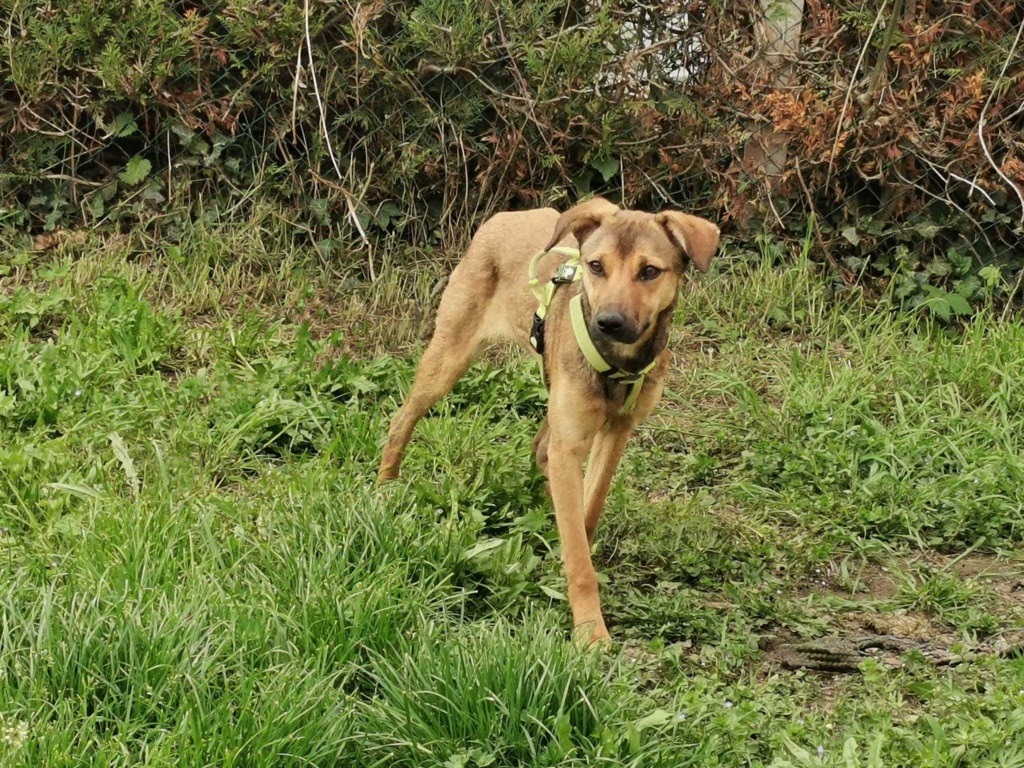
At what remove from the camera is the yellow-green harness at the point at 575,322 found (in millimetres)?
4094

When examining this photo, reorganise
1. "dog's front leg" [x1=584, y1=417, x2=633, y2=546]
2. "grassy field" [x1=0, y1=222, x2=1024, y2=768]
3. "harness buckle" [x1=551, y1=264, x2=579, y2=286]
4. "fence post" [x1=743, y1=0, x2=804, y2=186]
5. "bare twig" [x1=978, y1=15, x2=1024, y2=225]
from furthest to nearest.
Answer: "fence post" [x1=743, y1=0, x2=804, y2=186] < "bare twig" [x1=978, y1=15, x2=1024, y2=225] < "dog's front leg" [x1=584, y1=417, x2=633, y2=546] < "harness buckle" [x1=551, y1=264, x2=579, y2=286] < "grassy field" [x1=0, y1=222, x2=1024, y2=768]

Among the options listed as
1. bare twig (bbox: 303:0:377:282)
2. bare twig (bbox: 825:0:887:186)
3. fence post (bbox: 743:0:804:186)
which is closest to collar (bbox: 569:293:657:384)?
bare twig (bbox: 303:0:377:282)

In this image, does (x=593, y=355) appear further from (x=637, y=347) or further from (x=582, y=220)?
(x=582, y=220)

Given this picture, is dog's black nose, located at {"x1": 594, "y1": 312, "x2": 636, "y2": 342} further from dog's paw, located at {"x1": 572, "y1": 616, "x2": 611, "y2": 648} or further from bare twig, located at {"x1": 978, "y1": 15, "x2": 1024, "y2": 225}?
bare twig, located at {"x1": 978, "y1": 15, "x2": 1024, "y2": 225}

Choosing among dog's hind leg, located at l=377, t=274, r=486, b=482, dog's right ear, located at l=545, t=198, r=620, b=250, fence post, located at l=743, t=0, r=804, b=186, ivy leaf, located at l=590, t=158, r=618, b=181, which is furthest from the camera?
ivy leaf, located at l=590, t=158, r=618, b=181

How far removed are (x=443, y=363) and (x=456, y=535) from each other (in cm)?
107

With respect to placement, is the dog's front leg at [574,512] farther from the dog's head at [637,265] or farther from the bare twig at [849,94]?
the bare twig at [849,94]

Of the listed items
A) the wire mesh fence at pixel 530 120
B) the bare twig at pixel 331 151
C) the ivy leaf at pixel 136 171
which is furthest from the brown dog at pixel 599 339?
the ivy leaf at pixel 136 171

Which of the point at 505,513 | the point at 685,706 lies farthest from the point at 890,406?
the point at 685,706

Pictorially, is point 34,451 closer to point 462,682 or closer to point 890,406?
point 462,682

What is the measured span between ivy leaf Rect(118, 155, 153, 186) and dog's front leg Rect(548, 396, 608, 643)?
12.5 feet

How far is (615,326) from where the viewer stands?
3.86 metres

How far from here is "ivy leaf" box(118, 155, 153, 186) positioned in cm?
705

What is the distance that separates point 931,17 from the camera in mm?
6605
